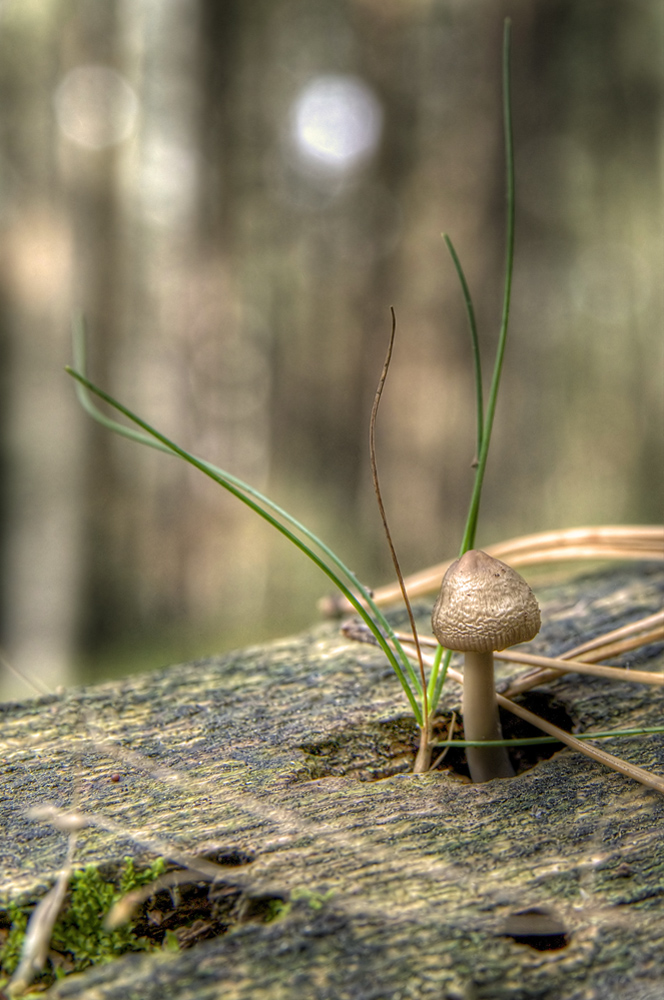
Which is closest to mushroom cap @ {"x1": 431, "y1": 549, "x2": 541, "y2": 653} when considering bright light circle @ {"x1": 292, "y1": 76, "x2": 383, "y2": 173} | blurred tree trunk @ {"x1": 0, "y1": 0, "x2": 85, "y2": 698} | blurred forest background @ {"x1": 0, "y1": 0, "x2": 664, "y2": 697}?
blurred forest background @ {"x1": 0, "y1": 0, "x2": 664, "y2": 697}

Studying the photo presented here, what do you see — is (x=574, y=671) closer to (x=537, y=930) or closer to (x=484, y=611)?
(x=484, y=611)

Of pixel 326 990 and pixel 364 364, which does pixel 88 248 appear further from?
pixel 326 990

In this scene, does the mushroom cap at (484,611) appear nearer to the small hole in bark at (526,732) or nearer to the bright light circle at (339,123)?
the small hole in bark at (526,732)

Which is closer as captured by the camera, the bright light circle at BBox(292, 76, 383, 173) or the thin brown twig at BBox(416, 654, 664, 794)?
the thin brown twig at BBox(416, 654, 664, 794)


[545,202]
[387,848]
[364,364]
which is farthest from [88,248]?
[387,848]

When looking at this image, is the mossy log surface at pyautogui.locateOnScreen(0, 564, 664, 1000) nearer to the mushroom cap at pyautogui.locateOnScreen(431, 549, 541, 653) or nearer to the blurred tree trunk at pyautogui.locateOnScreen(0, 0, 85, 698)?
the mushroom cap at pyautogui.locateOnScreen(431, 549, 541, 653)
